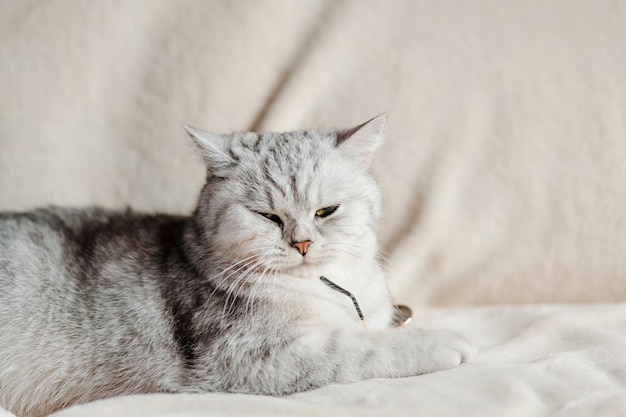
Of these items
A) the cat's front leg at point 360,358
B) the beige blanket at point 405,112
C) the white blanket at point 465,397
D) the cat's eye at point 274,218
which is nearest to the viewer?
the white blanket at point 465,397

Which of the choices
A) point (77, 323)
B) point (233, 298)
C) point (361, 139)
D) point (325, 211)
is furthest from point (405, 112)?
point (77, 323)

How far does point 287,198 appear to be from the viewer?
1424 millimetres

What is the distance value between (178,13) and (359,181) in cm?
82

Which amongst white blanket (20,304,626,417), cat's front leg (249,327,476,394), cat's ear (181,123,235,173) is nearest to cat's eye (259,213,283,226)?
cat's ear (181,123,235,173)

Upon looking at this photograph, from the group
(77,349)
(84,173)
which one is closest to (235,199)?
(77,349)

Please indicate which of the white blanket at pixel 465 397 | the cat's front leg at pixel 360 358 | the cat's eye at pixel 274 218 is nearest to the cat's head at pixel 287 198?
the cat's eye at pixel 274 218

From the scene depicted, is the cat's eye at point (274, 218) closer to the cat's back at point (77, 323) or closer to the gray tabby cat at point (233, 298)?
the gray tabby cat at point (233, 298)

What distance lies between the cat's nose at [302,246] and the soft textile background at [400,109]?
580 mm

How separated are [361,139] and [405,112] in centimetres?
41

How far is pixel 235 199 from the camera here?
4.76 feet

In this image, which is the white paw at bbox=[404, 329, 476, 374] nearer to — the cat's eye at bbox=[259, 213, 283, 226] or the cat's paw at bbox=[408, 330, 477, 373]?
the cat's paw at bbox=[408, 330, 477, 373]

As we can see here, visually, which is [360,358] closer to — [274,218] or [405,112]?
[274,218]

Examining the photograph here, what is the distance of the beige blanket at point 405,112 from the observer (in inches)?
71.3

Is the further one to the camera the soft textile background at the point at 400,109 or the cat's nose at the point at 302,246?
the soft textile background at the point at 400,109
